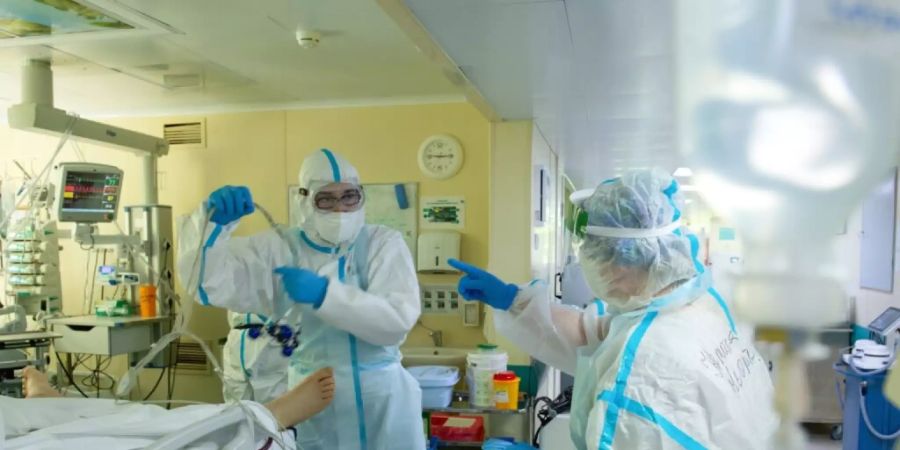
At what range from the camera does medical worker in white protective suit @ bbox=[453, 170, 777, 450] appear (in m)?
0.95

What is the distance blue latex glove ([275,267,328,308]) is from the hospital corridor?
0.03 ft

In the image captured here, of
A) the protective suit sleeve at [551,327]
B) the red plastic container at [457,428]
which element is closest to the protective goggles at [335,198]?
the protective suit sleeve at [551,327]

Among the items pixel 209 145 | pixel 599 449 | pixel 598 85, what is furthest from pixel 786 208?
pixel 209 145

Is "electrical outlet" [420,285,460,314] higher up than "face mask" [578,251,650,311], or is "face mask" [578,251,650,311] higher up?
"face mask" [578,251,650,311]

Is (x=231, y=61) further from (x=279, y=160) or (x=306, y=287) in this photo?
(x=306, y=287)

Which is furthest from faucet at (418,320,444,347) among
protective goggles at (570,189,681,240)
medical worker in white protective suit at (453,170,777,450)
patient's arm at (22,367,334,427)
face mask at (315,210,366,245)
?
protective goggles at (570,189,681,240)

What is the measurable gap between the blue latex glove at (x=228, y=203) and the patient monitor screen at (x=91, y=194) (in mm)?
2296

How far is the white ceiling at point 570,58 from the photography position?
1.40 metres

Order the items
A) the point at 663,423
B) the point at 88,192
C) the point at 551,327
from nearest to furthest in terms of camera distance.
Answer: the point at 663,423 → the point at 551,327 → the point at 88,192

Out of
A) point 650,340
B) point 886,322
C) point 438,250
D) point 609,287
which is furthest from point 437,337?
point 650,340

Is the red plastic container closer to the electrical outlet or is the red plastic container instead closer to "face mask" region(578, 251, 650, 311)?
the electrical outlet

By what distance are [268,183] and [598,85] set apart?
261 cm

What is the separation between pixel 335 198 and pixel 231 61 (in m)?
1.71

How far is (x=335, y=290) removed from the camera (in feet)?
5.42
